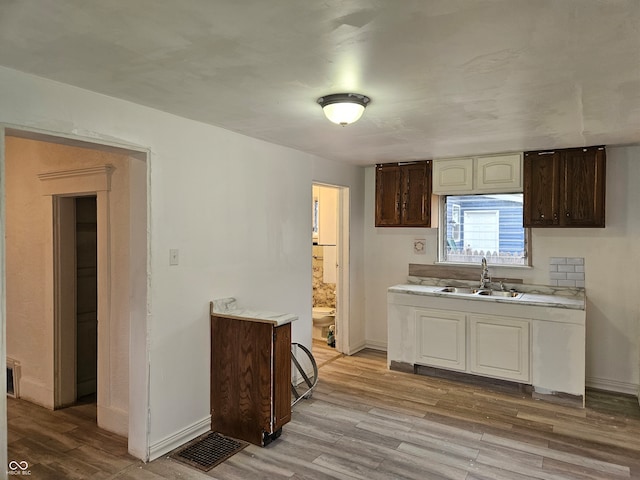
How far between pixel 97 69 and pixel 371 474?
108 inches

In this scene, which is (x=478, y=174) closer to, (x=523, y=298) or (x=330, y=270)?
(x=523, y=298)

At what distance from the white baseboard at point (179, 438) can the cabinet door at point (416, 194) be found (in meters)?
2.95

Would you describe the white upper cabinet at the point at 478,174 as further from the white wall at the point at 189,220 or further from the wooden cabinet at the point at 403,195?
the white wall at the point at 189,220

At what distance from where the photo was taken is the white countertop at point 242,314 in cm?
302

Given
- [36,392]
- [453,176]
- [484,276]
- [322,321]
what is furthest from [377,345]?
[36,392]

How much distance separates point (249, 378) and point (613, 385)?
3.46 m

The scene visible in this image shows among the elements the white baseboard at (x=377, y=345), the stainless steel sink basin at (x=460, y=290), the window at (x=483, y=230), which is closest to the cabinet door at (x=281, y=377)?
the stainless steel sink basin at (x=460, y=290)

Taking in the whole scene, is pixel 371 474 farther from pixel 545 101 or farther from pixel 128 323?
pixel 545 101

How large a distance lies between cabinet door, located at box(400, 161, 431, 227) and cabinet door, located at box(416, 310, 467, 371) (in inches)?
41.2

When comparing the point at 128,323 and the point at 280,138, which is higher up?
the point at 280,138

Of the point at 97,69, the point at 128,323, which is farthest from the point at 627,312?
the point at 97,69

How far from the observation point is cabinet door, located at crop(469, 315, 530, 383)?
3.91 meters

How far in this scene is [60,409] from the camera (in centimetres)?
354

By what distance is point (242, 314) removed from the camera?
316cm
